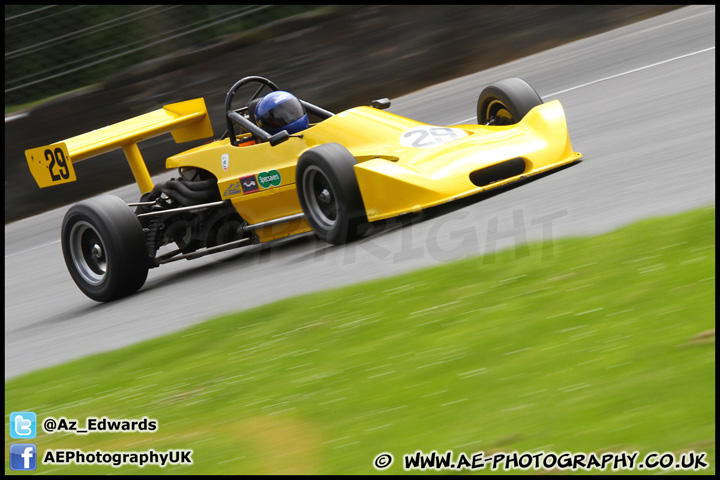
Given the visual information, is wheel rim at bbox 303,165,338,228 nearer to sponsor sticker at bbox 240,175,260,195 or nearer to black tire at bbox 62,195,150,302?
sponsor sticker at bbox 240,175,260,195

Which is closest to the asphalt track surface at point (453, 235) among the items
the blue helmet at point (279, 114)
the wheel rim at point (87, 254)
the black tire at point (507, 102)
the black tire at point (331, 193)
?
the black tire at point (331, 193)

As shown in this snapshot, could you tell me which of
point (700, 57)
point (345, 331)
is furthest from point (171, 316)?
point (700, 57)

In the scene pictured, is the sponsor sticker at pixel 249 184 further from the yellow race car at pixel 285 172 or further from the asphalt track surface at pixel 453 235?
the asphalt track surface at pixel 453 235

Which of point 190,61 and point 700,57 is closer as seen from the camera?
point 700,57

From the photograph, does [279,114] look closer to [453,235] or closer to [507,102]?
[507,102]

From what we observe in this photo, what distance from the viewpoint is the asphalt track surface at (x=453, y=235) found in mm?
5879

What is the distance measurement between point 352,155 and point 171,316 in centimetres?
168

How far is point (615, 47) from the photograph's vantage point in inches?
493

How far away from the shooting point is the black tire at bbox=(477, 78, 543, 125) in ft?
25.3

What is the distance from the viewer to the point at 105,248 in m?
7.25

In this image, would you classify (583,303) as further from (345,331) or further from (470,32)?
(470,32)

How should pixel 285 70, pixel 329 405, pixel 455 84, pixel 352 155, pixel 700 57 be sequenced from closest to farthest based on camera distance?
pixel 329 405
pixel 352 155
pixel 700 57
pixel 455 84
pixel 285 70

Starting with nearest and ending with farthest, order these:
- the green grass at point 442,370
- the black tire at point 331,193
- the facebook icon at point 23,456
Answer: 1. the green grass at point 442,370
2. the facebook icon at point 23,456
3. the black tire at point 331,193

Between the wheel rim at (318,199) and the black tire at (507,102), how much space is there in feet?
5.95
